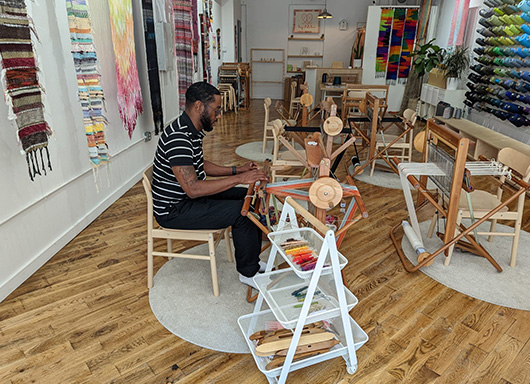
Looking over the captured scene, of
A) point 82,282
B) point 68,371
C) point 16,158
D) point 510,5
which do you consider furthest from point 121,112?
point 510,5

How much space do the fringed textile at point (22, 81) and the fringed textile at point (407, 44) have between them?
27.5 ft

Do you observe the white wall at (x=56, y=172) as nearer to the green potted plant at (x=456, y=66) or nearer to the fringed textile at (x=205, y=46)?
the fringed textile at (x=205, y=46)

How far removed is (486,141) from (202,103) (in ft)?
13.2

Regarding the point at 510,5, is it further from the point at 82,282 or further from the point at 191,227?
the point at 82,282

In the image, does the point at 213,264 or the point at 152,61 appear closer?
the point at 213,264

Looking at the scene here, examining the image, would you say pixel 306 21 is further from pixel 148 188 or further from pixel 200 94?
pixel 148 188

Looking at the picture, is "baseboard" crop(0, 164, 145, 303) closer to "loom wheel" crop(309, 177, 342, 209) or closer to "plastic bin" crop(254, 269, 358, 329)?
"plastic bin" crop(254, 269, 358, 329)

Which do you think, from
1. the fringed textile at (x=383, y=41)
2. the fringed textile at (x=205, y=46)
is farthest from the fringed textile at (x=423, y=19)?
the fringed textile at (x=205, y=46)

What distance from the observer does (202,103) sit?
2.17 metres

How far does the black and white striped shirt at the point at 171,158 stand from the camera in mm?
2070

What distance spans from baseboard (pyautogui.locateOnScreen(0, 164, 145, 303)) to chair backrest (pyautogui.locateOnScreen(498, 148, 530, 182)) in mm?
3300

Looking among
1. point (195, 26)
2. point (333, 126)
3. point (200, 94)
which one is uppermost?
point (195, 26)

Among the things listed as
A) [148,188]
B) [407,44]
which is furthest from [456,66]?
[148,188]

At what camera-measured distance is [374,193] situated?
4109mm
